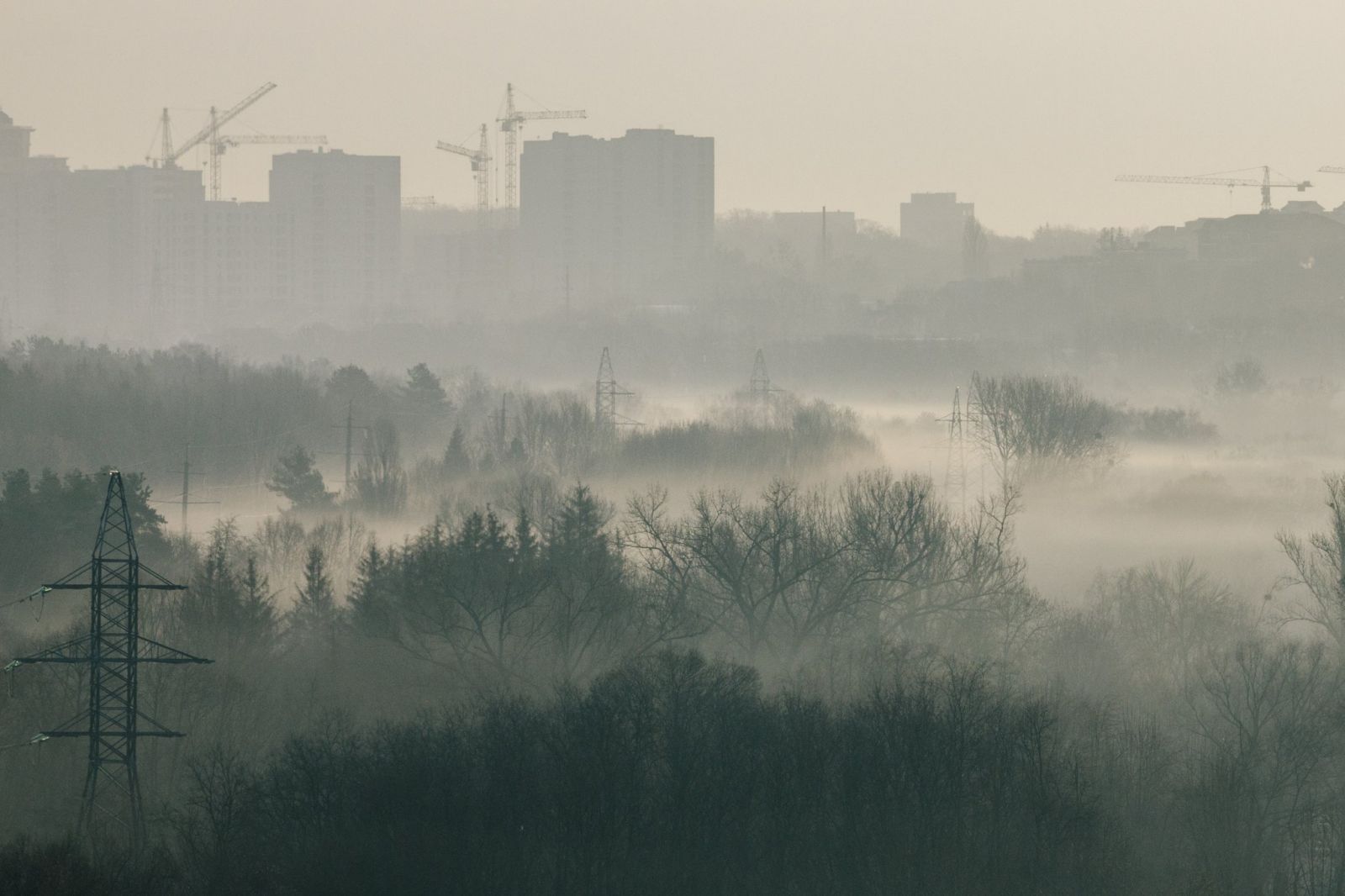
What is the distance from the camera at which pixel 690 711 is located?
23.9 metres

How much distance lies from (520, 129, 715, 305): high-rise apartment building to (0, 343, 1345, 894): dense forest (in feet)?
345

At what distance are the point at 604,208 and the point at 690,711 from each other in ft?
427

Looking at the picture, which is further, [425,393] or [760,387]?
[760,387]

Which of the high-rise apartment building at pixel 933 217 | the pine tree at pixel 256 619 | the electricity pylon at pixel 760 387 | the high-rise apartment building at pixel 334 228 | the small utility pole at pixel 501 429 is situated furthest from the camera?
the high-rise apartment building at pixel 933 217

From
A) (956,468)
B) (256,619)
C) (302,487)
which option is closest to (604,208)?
(956,468)

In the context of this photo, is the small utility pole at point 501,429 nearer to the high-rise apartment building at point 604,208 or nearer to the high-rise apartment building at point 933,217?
the high-rise apartment building at point 604,208

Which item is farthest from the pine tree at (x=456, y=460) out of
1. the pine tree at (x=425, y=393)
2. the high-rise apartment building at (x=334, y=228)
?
the high-rise apartment building at (x=334, y=228)

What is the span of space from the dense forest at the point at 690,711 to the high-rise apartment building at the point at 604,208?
105 meters

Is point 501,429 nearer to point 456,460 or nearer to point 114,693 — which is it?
point 456,460

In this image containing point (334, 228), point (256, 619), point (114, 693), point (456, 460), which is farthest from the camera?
point (334, 228)

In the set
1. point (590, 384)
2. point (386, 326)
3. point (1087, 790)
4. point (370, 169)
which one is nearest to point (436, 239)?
point (370, 169)

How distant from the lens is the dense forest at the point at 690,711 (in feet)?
69.6

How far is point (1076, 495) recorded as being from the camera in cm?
5922

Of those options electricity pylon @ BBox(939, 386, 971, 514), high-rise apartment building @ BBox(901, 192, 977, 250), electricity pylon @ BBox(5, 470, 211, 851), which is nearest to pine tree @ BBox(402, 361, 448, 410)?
electricity pylon @ BBox(939, 386, 971, 514)
